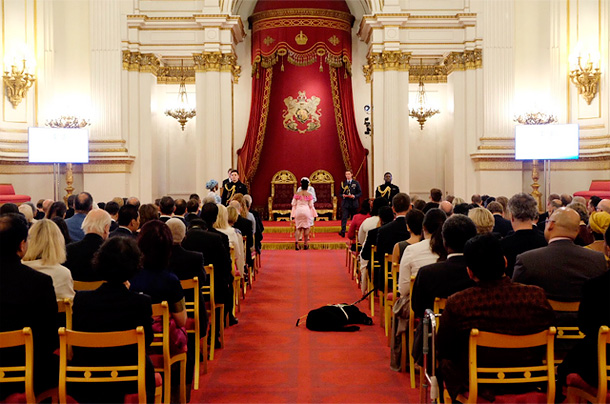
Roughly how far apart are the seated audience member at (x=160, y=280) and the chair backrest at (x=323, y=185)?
1255 centimetres

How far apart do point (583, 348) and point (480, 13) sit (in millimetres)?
11439

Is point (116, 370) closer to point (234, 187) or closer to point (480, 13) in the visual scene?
point (234, 187)

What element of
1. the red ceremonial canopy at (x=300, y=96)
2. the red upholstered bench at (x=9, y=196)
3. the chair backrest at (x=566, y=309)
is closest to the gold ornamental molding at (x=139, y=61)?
the red ceremonial canopy at (x=300, y=96)

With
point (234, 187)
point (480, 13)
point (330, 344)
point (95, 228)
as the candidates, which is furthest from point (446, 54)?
point (95, 228)

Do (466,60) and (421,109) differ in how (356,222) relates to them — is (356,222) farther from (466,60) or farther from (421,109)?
(421,109)

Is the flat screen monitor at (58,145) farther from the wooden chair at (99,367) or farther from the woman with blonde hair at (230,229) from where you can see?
the wooden chair at (99,367)

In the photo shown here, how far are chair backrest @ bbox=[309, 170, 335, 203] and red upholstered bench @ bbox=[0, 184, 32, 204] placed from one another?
708 centimetres

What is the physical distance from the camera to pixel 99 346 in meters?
2.79

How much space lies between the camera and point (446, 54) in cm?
1361

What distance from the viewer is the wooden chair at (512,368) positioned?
272 cm

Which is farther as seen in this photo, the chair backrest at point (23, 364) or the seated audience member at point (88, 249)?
the seated audience member at point (88, 249)

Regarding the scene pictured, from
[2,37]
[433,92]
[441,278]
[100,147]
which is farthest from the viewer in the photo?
[433,92]

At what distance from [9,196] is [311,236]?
569 centimetres

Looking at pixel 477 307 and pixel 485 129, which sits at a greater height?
pixel 485 129
